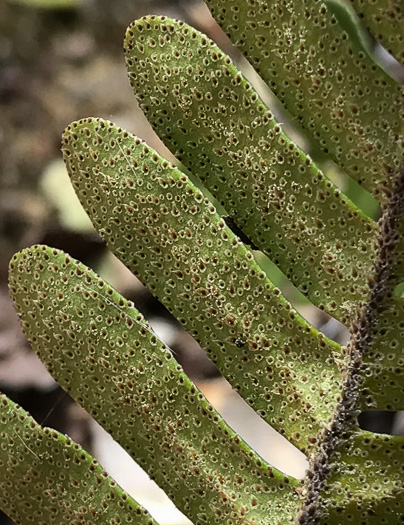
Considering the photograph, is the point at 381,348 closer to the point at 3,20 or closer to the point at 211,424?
the point at 211,424

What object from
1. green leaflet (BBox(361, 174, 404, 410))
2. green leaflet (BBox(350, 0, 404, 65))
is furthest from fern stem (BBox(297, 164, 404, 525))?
green leaflet (BBox(350, 0, 404, 65))

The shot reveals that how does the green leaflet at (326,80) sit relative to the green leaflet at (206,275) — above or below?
above

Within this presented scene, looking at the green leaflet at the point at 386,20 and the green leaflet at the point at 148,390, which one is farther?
the green leaflet at the point at 148,390

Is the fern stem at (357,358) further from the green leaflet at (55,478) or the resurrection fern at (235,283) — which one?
the green leaflet at (55,478)

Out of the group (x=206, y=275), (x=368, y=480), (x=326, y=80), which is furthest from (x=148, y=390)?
(x=326, y=80)

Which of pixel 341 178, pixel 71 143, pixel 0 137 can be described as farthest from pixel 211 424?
pixel 0 137

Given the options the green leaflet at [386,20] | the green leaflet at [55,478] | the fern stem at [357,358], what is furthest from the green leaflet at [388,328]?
the green leaflet at [55,478]

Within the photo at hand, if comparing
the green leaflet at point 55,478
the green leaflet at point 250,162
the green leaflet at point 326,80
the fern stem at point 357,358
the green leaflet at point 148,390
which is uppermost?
the green leaflet at point 326,80
